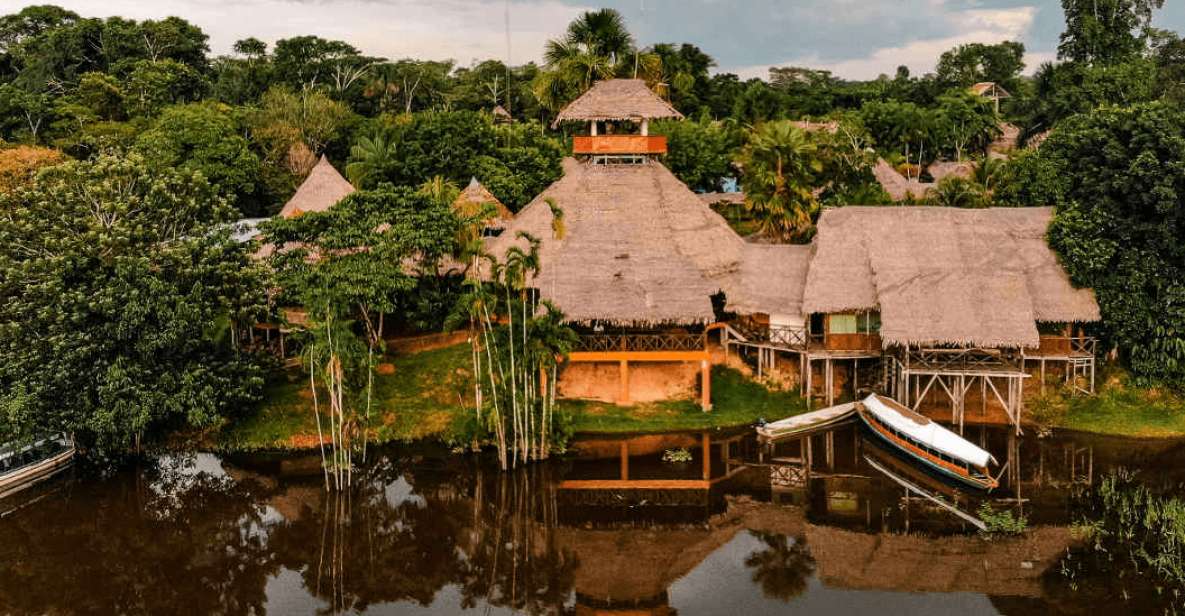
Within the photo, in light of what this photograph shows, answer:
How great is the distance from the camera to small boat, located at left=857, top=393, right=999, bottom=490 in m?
26.2

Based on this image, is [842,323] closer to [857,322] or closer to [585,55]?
[857,322]

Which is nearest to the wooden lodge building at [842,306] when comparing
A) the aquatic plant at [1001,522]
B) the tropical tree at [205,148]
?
the aquatic plant at [1001,522]

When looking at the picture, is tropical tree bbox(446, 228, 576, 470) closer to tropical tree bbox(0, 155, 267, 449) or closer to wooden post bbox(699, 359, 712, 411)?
wooden post bbox(699, 359, 712, 411)

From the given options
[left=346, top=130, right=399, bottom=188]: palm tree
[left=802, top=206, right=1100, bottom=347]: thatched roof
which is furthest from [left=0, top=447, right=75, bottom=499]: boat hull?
[left=802, top=206, right=1100, bottom=347]: thatched roof

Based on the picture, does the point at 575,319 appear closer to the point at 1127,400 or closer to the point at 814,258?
the point at 814,258

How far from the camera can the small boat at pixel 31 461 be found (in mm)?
27797

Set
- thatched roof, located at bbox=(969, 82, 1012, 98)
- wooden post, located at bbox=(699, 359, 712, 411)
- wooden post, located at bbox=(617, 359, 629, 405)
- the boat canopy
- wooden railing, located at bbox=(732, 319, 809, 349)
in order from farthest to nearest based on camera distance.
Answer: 1. thatched roof, located at bbox=(969, 82, 1012, 98)
2. wooden railing, located at bbox=(732, 319, 809, 349)
3. wooden post, located at bbox=(617, 359, 629, 405)
4. wooden post, located at bbox=(699, 359, 712, 411)
5. the boat canopy

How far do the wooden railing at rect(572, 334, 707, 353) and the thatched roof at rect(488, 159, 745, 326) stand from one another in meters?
0.72

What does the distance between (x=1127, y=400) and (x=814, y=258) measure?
433 inches

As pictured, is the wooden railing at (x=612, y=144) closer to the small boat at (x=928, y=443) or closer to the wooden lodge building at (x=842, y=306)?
the wooden lodge building at (x=842, y=306)

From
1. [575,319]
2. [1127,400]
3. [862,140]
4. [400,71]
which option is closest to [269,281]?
[575,319]

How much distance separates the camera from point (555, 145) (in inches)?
2036

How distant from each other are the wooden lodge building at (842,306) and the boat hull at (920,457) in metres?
1.96

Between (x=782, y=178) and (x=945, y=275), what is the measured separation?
9717 millimetres
